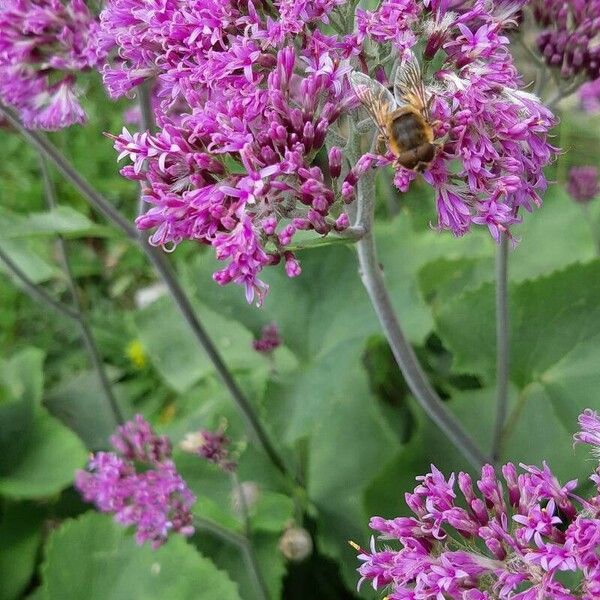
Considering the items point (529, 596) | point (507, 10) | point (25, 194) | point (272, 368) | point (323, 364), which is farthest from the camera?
point (25, 194)

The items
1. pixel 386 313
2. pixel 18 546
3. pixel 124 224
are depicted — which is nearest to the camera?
pixel 386 313

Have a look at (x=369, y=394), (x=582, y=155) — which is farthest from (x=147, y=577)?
(x=582, y=155)

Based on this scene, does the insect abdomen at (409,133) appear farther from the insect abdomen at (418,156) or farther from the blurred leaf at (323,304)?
the blurred leaf at (323,304)

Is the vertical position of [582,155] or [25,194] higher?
[25,194]

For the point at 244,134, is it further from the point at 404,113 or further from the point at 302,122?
the point at 404,113

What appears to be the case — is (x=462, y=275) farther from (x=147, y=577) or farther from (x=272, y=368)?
(x=147, y=577)

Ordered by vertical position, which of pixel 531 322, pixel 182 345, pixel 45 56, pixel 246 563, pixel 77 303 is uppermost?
pixel 45 56

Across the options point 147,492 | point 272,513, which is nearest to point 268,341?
point 272,513
